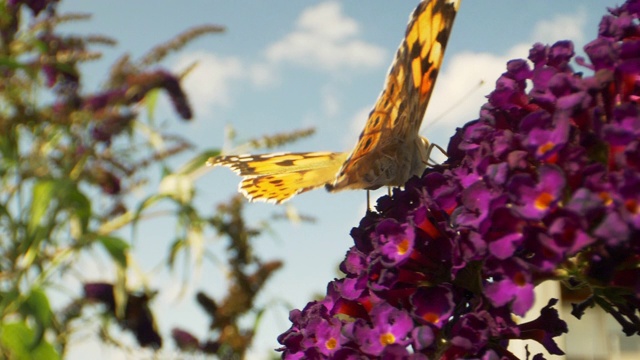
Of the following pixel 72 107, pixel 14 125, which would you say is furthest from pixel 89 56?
pixel 14 125

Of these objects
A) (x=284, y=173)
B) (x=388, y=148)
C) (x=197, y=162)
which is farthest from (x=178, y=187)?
(x=388, y=148)

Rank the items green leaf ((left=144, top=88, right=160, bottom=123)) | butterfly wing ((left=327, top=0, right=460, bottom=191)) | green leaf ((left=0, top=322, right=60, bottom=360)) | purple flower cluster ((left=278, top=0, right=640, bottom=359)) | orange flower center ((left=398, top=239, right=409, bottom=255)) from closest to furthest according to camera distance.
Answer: purple flower cluster ((left=278, top=0, right=640, bottom=359))
orange flower center ((left=398, top=239, right=409, bottom=255))
butterfly wing ((left=327, top=0, right=460, bottom=191))
green leaf ((left=0, top=322, right=60, bottom=360))
green leaf ((left=144, top=88, right=160, bottom=123))

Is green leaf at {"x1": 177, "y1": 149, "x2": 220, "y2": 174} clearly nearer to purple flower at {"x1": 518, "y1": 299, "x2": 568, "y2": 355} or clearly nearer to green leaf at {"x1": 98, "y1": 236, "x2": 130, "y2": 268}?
green leaf at {"x1": 98, "y1": 236, "x2": 130, "y2": 268}

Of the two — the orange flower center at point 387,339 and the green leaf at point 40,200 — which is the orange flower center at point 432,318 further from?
the green leaf at point 40,200

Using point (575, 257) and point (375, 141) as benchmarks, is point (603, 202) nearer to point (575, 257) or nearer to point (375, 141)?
point (575, 257)

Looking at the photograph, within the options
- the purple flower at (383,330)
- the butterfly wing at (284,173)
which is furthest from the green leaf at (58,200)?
the purple flower at (383,330)

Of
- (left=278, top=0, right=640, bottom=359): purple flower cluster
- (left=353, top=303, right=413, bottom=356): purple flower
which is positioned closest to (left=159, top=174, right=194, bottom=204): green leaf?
(left=278, top=0, right=640, bottom=359): purple flower cluster

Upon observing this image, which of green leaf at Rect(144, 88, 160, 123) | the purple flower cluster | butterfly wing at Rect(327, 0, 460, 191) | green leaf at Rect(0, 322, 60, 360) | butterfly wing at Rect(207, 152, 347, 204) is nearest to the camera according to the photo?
the purple flower cluster
